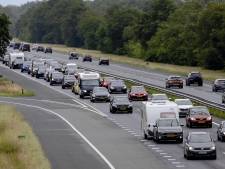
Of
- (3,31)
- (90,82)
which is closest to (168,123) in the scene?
(90,82)

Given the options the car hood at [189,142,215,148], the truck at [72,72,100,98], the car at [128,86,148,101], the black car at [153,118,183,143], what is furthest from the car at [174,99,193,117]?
the car hood at [189,142,215,148]

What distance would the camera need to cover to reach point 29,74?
116 meters

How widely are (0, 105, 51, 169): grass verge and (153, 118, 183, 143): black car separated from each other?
6.10 meters

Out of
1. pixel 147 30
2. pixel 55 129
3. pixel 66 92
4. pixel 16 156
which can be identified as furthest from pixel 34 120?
pixel 147 30

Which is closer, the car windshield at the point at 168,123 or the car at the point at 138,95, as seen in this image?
the car windshield at the point at 168,123

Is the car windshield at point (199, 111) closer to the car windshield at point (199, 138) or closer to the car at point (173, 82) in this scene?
the car windshield at point (199, 138)

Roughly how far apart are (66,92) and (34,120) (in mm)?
27470

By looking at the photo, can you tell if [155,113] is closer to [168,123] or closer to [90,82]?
[168,123]

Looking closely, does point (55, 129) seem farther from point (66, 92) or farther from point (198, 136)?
point (66, 92)

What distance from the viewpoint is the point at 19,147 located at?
4097 cm

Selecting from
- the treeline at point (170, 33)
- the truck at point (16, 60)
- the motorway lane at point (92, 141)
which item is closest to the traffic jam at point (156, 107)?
the truck at point (16, 60)

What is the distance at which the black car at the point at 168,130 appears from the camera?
4281cm

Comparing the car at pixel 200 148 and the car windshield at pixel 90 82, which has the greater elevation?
the car at pixel 200 148

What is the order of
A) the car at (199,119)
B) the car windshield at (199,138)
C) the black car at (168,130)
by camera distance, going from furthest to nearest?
the car at (199,119)
the black car at (168,130)
the car windshield at (199,138)
